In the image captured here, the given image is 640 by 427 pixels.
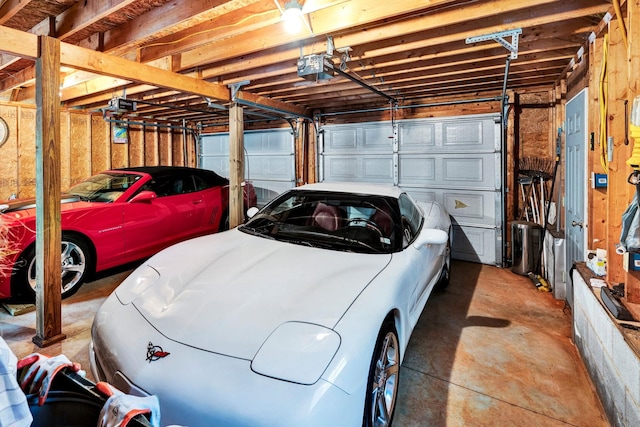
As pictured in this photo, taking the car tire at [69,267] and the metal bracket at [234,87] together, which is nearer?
the car tire at [69,267]

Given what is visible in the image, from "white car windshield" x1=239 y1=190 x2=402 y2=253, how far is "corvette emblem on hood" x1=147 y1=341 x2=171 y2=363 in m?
1.21

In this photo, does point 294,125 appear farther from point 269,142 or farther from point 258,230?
point 258,230

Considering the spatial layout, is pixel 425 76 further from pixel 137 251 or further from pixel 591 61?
pixel 137 251

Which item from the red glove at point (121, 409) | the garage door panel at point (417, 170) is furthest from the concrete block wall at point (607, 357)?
the garage door panel at point (417, 170)

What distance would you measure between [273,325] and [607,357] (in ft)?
6.66

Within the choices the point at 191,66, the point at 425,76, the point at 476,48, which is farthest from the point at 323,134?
the point at 476,48

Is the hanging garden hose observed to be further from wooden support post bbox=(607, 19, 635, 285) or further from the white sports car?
the white sports car

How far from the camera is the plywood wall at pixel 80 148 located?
612cm

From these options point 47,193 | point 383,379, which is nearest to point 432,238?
point 383,379

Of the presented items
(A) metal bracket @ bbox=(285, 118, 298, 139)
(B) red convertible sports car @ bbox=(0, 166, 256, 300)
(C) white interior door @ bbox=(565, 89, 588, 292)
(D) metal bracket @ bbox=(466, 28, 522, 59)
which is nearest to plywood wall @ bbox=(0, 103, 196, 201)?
(B) red convertible sports car @ bbox=(0, 166, 256, 300)

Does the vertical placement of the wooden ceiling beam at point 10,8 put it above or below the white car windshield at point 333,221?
above

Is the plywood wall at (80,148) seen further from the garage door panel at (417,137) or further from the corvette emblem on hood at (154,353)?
the corvette emblem on hood at (154,353)

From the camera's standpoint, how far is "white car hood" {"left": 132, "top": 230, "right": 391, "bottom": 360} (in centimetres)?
148

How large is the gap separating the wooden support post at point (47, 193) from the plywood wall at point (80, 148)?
4.08 metres
